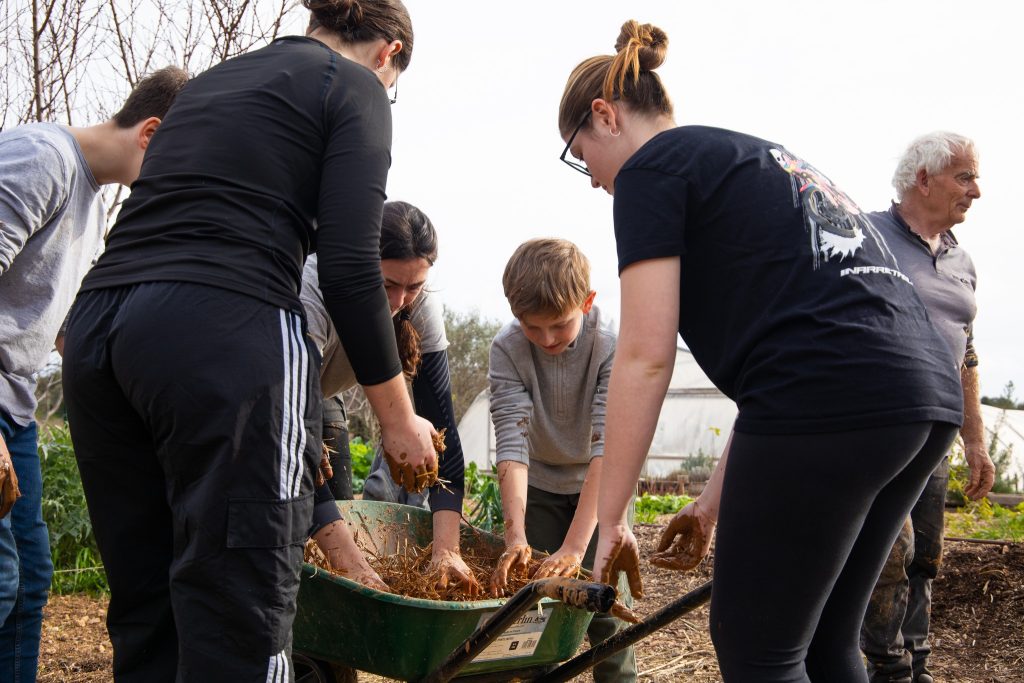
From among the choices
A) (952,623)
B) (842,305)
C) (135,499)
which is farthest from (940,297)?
(135,499)

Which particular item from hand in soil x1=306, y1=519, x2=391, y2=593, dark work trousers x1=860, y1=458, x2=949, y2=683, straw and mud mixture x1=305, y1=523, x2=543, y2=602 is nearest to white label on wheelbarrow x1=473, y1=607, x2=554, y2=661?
straw and mud mixture x1=305, y1=523, x2=543, y2=602

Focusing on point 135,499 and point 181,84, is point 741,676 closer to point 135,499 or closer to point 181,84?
point 135,499

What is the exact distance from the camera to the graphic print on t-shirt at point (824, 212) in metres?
1.67

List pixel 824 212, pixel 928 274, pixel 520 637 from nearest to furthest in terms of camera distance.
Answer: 1. pixel 824 212
2. pixel 520 637
3. pixel 928 274

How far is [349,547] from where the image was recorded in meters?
2.71

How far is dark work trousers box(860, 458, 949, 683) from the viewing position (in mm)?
3660

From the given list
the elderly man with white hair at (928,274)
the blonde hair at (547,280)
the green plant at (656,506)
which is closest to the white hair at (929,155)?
the elderly man with white hair at (928,274)

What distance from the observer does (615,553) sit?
1764 millimetres

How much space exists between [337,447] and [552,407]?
91 centimetres

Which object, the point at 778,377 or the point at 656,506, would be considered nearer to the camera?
the point at 778,377

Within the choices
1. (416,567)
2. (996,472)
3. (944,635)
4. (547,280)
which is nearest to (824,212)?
(547,280)

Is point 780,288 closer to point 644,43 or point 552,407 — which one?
point 644,43

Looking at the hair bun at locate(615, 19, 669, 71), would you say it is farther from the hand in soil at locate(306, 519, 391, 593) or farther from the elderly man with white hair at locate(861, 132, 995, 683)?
the elderly man with white hair at locate(861, 132, 995, 683)

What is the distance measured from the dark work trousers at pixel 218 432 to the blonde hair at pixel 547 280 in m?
1.27
